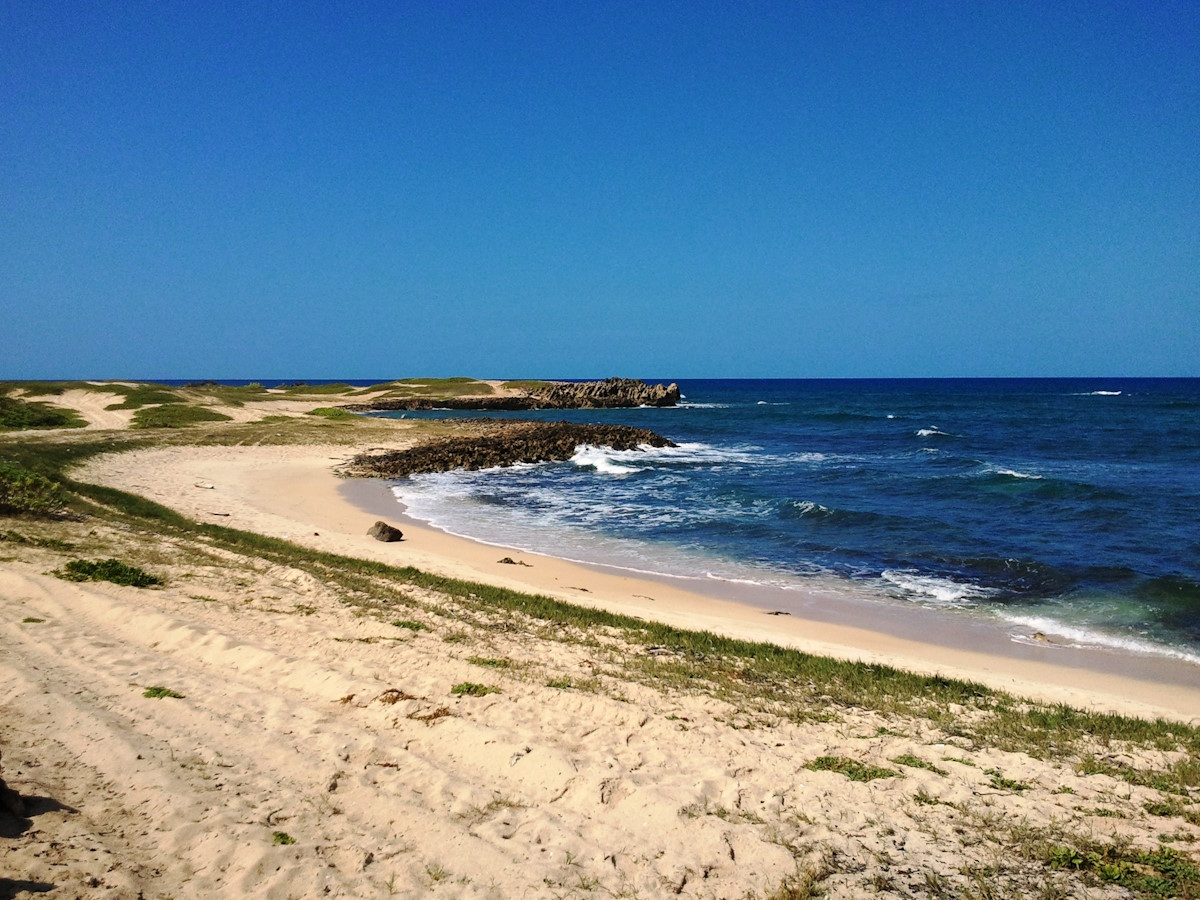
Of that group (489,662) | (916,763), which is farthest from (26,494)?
(916,763)

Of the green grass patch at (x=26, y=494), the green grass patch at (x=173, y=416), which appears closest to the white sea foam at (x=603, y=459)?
the green grass patch at (x=26, y=494)

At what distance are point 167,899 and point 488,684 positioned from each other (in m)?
4.00

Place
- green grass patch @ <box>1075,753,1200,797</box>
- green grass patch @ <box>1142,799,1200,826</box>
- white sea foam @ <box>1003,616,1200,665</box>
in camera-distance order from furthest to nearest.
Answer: white sea foam @ <box>1003,616,1200,665</box>
green grass patch @ <box>1075,753,1200,797</box>
green grass patch @ <box>1142,799,1200,826</box>

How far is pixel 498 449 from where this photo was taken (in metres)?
37.3

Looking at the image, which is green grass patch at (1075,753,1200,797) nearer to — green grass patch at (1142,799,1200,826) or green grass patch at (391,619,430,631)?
green grass patch at (1142,799,1200,826)

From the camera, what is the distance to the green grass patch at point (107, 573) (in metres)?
10.4

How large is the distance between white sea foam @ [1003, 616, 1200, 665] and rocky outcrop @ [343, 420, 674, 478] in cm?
2506

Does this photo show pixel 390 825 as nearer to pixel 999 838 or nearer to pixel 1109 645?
pixel 999 838

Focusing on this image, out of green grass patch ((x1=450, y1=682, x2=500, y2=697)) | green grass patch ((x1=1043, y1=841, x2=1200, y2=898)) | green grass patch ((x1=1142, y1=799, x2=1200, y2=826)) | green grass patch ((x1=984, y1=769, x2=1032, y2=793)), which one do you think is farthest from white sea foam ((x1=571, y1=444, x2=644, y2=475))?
green grass patch ((x1=1043, y1=841, x2=1200, y2=898))

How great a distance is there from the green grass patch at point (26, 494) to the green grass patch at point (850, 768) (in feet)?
50.7

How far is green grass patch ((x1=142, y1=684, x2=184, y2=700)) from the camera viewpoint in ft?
21.9

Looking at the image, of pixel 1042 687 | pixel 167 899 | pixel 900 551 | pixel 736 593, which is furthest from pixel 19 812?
pixel 900 551

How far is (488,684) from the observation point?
7.81 meters

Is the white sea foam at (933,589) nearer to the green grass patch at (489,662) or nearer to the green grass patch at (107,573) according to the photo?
the green grass patch at (489,662)
